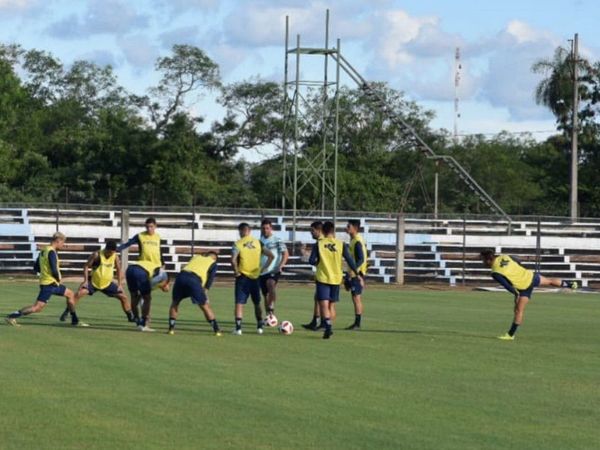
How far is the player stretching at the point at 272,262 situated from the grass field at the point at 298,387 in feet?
Answer: 2.38

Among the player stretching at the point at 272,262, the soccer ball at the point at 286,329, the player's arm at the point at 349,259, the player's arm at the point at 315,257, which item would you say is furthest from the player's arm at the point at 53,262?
the player's arm at the point at 349,259

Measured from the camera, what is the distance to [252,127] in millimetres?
68000

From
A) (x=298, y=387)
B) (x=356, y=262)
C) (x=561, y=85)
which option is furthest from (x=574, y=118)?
(x=298, y=387)

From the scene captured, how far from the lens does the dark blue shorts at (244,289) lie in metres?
20.5

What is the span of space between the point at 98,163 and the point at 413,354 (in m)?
47.1

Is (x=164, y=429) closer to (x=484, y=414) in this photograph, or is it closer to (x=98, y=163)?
(x=484, y=414)

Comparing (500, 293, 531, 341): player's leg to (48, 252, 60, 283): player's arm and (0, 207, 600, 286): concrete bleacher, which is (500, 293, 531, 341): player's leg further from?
(0, 207, 600, 286): concrete bleacher

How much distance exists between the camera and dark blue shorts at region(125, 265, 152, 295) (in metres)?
21.2

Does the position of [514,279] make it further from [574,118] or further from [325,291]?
[574,118]

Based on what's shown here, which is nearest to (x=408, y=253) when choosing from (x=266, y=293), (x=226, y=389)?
(x=266, y=293)

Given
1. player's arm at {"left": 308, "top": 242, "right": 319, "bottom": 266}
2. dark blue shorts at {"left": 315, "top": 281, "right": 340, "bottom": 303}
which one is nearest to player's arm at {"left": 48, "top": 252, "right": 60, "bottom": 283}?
player's arm at {"left": 308, "top": 242, "right": 319, "bottom": 266}

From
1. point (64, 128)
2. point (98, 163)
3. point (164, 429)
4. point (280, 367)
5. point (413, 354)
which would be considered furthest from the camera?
point (64, 128)

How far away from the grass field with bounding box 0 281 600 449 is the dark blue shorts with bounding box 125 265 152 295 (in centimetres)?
71

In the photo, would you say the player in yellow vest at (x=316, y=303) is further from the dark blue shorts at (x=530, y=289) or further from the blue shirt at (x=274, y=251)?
the dark blue shorts at (x=530, y=289)
